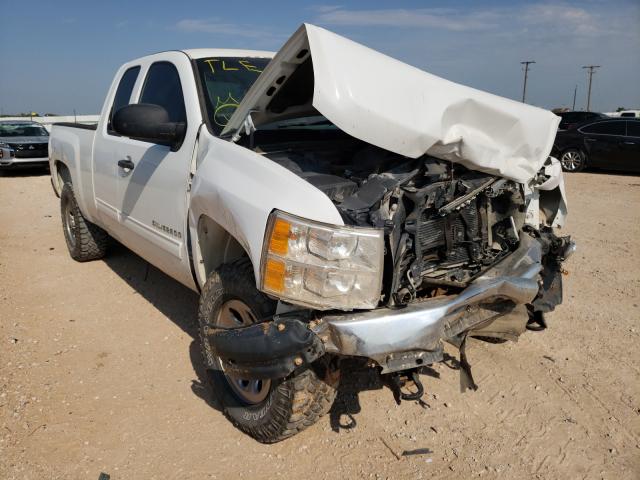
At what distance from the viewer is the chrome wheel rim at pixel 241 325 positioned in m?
2.81

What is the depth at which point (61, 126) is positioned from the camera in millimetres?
5875

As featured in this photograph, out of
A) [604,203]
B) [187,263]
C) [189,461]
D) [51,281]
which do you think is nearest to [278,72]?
[187,263]

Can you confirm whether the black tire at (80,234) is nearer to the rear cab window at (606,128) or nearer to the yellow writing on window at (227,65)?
the yellow writing on window at (227,65)

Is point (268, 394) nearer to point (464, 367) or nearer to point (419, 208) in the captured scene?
point (464, 367)

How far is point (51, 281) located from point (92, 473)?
10.5 ft

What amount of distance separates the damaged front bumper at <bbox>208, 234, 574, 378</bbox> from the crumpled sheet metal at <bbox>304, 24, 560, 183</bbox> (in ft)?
2.21

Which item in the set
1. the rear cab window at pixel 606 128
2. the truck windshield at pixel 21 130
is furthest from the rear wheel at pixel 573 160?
the truck windshield at pixel 21 130

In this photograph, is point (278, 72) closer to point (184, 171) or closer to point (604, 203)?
point (184, 171)

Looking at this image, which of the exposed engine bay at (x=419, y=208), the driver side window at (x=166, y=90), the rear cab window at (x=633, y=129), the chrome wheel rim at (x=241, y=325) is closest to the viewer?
the exposed engine bay at (x=419, y=208)

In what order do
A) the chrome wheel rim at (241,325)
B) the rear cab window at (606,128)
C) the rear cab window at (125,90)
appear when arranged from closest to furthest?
the chrome wheel rim at (241,325), the rear cab window at (125,90), the rear cab window at (606,128)

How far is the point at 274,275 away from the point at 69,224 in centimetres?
456

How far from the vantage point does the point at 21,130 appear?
50.1 ft

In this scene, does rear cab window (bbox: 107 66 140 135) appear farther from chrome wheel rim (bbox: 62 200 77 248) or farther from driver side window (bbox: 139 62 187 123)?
chrome wheel rim (bbox: 62 200 77 248)

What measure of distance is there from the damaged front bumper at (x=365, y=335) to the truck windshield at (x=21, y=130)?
50.1 feet
